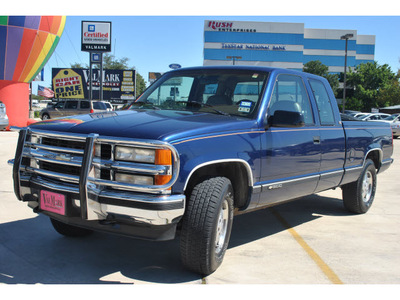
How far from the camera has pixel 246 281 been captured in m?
3.65

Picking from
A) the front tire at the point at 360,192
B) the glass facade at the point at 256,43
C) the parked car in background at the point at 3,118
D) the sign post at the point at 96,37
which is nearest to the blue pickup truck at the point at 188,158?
the front tire at the point at 360,192

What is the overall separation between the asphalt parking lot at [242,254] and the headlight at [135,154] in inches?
45.1

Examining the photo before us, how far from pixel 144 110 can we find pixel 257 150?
4.46 feet

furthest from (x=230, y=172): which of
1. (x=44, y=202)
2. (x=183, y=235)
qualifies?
(x=44, y=202)

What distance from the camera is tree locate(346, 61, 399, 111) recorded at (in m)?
56.4

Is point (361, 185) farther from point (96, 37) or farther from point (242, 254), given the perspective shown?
point (96, 37)

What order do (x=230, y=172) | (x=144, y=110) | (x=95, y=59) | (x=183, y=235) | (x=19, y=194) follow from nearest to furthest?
(x=183, y=235) < (x=19, y=194) < (x=230, y=172) < (x=144, y=110) < (x=95, y=59)

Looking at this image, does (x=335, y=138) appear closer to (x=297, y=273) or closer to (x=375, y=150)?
(x=375, y=150)

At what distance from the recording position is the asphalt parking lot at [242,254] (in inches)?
147

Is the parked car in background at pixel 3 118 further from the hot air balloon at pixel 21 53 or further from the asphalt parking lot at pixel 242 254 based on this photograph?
the asphalt parking lot at pixel 242 254

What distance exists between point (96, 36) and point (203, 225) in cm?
3333

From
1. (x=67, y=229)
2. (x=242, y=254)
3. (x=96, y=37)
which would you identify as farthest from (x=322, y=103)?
(x=96, y=37)

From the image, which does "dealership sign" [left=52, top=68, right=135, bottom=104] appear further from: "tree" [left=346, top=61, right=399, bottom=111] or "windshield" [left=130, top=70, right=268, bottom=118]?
"windshield" [left=130, top=70, right=268, bottom=118]

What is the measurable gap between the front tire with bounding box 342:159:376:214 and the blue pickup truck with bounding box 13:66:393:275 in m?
1.04
